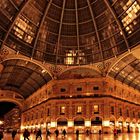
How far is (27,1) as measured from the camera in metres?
47.9

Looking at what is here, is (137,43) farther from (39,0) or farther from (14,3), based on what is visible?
(14,3)

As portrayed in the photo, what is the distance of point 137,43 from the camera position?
4972 centimetres

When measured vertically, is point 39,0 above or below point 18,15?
above

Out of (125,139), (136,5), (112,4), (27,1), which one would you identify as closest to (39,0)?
(27,1)

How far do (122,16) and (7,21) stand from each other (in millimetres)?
23421

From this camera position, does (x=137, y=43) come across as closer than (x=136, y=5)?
No

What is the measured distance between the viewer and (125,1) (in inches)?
1868

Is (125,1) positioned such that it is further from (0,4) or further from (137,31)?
(0,4)

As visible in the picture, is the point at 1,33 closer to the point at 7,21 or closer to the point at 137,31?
the point at 7,21

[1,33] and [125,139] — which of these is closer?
[125,139]

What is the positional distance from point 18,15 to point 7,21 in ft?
8.23

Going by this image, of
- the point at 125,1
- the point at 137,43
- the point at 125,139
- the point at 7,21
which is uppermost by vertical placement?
the point at 125,1

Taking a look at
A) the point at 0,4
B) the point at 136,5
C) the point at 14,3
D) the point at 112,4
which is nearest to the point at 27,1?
the point at 14,3

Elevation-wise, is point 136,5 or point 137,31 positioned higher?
point 136,5
